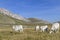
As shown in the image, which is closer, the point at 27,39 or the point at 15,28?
the point at 27,39

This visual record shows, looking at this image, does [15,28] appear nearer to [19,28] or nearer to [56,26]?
[19,28]

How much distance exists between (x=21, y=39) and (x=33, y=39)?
100 centimetres

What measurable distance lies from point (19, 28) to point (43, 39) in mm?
26623

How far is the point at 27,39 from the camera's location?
16.2 m

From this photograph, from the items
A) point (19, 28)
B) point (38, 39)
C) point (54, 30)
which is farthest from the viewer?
point (19, 28)

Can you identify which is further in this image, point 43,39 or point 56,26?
point 56,26

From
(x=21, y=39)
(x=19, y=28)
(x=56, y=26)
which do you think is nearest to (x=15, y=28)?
(x=19, y=28)

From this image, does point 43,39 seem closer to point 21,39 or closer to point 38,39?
A: point 38,39

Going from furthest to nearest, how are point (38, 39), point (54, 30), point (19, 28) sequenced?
1. point (19, 28)
2. point (54, 30)
3. point (38, 39)

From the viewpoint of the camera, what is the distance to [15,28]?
43.0 m

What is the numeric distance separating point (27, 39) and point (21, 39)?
50 cm

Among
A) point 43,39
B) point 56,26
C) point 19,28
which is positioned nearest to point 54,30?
point 56,26

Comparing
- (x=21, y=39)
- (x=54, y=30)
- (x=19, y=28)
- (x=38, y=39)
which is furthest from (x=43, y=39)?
(x=19, y=28)

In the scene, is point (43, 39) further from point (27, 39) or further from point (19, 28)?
point (19, 28)
